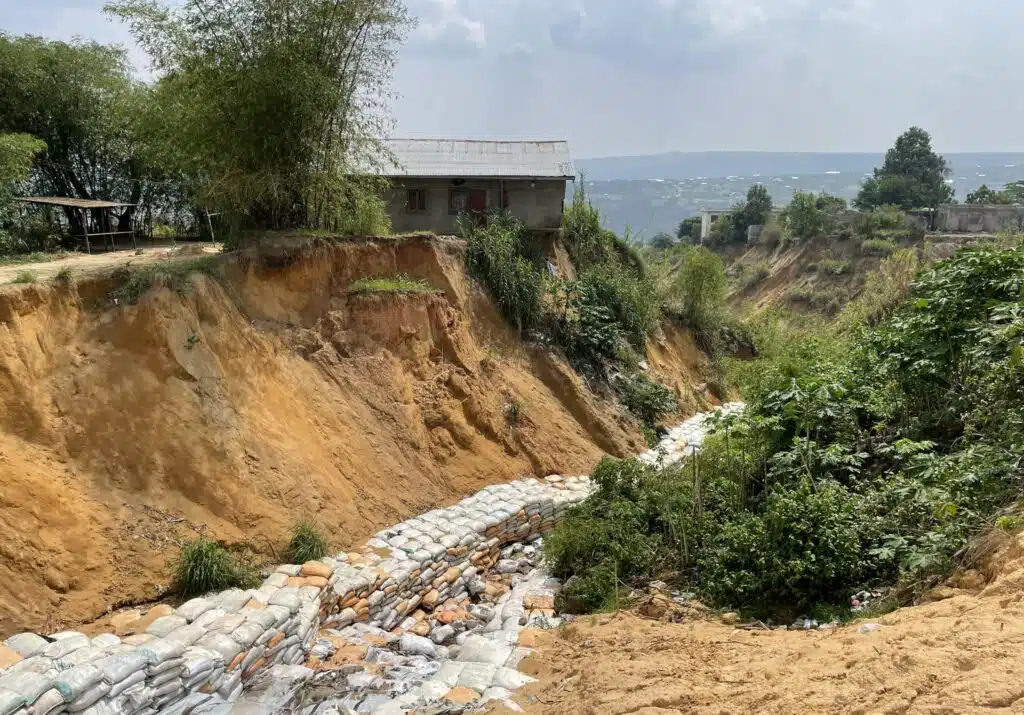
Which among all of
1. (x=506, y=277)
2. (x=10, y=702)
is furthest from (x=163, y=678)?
(x=506, y=277)

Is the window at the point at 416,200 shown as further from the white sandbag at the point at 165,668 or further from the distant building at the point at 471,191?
the white sandbag at the point at 165,668

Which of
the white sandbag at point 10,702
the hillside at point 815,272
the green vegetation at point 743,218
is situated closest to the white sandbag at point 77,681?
the white sandbag at point 10,702

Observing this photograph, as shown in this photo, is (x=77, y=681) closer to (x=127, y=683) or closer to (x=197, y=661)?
(x=127, y=683)

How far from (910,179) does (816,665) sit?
1937 inches

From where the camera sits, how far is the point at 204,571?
7285 mm

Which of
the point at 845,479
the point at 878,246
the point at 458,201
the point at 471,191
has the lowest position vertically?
the point at 845,479

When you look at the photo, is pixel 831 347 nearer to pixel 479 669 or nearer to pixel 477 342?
pixel 477 342

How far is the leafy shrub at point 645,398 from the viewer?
1484cm

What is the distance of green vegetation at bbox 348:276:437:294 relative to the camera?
11727mm

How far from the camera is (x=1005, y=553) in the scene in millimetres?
5668

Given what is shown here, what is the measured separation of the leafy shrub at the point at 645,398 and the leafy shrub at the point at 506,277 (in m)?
2.39

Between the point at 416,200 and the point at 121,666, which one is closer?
the point at 121,666

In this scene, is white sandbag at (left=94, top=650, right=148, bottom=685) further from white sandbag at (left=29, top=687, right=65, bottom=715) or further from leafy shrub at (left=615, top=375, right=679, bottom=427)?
leafy shrub at (left=615, top=375, right=679, bottom=427)

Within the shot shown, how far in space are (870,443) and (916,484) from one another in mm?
1745
